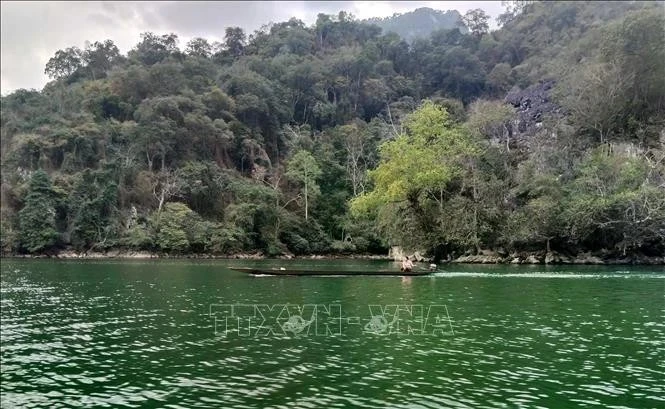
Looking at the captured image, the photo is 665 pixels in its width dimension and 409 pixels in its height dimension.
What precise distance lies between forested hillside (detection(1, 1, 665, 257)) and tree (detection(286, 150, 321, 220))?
205 mm

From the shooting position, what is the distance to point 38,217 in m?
63.1

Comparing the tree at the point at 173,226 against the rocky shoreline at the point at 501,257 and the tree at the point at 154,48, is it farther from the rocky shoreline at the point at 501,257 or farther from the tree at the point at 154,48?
the tree at the point at 154,48

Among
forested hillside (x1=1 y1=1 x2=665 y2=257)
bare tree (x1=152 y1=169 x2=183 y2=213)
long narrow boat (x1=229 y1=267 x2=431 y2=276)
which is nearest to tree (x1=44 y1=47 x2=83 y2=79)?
forested hillside (x1=1 y1=1 x2=665 y2=257)

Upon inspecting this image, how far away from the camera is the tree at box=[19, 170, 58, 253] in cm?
6284

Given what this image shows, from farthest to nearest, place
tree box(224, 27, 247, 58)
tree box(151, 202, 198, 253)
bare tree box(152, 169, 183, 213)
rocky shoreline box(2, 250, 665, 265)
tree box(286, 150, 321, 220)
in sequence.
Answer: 1. tree box(224, 27, 247, 58)
2. tree box(286, 150, 321, 220)
3. bare tree box(152, 169, 183, 213)
4. tree box(151, 202, 198, 253)
5. rocky shoreline box(2, 250, 665, 265)

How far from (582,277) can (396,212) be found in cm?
2355

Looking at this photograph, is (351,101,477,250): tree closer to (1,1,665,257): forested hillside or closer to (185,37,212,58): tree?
(1,1,665,257): forested hillside

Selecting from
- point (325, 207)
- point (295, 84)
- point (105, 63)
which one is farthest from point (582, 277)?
point (105, 63)

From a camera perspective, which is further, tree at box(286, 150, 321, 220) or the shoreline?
tree at box(286, 150, 321, 220)

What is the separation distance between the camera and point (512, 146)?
6644 cm

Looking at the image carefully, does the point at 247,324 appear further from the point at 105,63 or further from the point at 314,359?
the point at 105,63

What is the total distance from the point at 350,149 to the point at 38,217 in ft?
139

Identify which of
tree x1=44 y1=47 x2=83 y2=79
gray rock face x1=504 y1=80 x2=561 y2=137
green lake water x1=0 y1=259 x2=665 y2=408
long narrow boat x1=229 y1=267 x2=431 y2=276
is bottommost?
green lake water x1=0 y1=259 x2=665 y2=408

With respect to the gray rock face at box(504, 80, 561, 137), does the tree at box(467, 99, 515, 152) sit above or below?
below
